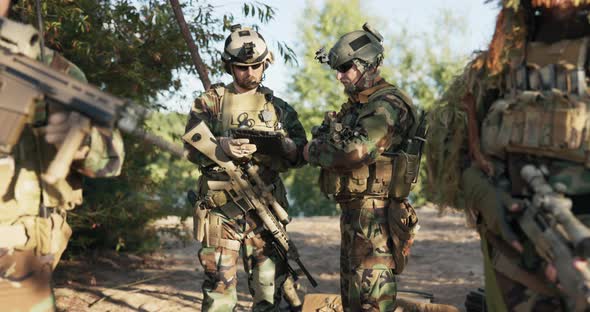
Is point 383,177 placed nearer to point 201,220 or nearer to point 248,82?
point 248,82

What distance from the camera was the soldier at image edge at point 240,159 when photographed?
15.7 feet

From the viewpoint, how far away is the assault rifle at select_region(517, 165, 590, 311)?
8.32 feet

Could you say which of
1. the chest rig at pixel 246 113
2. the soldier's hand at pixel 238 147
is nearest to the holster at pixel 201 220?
the soldier's hand at pixel 238 147

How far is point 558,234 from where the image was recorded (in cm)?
266

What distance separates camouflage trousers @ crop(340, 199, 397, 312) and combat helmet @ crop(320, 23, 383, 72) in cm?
91

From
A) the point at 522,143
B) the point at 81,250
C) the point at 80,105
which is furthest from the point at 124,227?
the point at 522,143

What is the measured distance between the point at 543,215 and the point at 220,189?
2594mm

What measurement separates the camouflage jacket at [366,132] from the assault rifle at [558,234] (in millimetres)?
1287

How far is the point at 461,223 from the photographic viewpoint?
13.3 metres

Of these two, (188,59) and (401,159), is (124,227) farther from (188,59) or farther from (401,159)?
(401,159)

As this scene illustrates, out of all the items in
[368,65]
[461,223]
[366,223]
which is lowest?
[461,223]

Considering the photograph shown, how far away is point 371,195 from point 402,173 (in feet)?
0.81

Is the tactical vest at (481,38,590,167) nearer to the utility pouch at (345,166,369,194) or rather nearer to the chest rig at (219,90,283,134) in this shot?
the utility pouch at (345,166,369,194)

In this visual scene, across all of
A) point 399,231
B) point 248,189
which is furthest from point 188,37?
point 399,231
